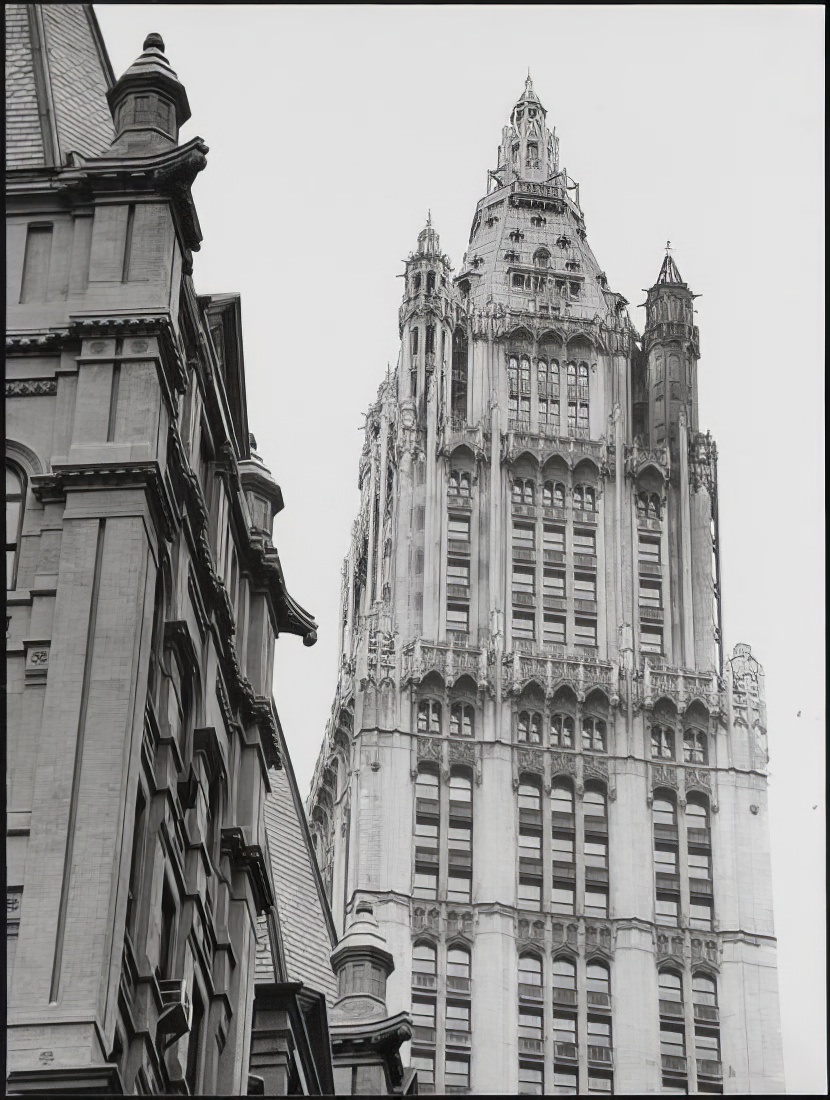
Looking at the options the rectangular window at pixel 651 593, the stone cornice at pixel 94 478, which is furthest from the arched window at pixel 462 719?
the stone cornice at pixel 94 478

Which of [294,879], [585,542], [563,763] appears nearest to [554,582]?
[585,542]

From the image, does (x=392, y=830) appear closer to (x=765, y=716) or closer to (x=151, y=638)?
(x=765, y=716)

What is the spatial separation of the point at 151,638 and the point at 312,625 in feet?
33.0

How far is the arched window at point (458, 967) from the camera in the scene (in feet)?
392

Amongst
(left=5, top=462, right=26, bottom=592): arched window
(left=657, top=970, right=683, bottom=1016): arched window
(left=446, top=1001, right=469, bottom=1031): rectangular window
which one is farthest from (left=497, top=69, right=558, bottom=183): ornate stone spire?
(left=5, top=462, right=26, bottom=592): arched window

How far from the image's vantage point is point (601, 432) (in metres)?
142

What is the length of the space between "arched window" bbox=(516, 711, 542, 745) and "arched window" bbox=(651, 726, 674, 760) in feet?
18.2

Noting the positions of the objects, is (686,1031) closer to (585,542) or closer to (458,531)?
(585,542)

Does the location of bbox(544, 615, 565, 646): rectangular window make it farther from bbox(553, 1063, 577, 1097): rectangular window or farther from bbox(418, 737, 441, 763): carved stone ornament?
bbox(553, 1063, 577, 1097): rectangular window

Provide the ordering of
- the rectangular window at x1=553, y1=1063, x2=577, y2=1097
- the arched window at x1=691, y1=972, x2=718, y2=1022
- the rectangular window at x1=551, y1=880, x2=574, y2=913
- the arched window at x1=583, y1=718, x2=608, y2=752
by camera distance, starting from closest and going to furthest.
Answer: the rectangular window at x1=553, y1=1063, x2=577, y2=1097 → the arched window at x1=691, y1=972, x2=718, y2=1022 → the rectangular window at x1=551, y1=880, x2=574, y2=913 → the arched window at x1=583, y1=718, x2=608, y2=752

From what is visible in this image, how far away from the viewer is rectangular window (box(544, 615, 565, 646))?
438ft

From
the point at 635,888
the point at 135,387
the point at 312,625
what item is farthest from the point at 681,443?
the point at 135,387

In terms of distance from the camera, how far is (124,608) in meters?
27.9

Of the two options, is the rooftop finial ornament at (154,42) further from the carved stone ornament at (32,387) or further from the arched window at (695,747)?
the arched window at (695,747)
